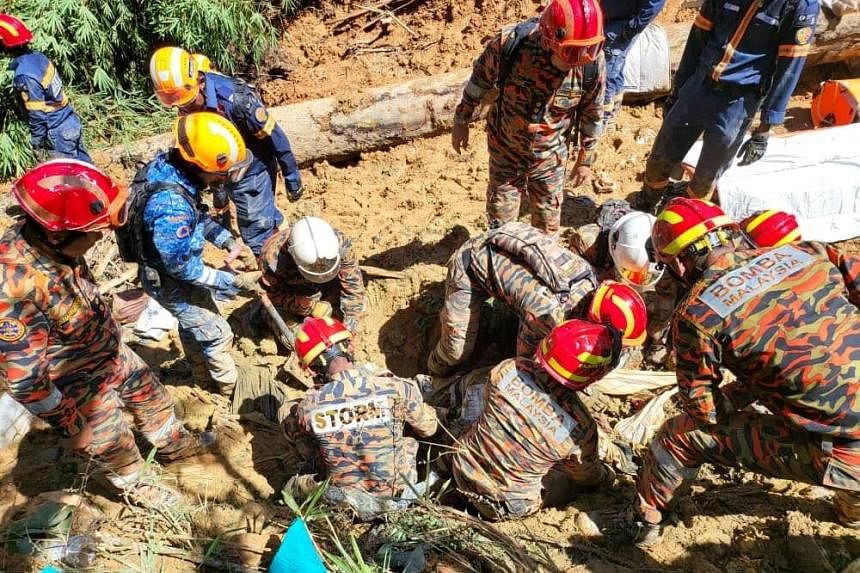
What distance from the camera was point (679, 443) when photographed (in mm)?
3154

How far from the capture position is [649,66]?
659 cm

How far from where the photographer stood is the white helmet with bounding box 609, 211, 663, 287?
4023 millimetres

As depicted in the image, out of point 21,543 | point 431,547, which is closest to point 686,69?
point 431,547

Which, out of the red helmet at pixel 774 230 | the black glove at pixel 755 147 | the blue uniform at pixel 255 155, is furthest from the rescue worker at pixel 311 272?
the black glove at pixel 755 147

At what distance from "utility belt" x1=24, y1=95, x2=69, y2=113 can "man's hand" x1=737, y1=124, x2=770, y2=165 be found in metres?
5.75

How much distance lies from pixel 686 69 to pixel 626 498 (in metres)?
3.45

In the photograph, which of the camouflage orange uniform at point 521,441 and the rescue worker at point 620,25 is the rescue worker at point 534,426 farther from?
the rescue worker at point 620,25

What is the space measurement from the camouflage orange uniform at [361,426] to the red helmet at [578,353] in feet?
2.69

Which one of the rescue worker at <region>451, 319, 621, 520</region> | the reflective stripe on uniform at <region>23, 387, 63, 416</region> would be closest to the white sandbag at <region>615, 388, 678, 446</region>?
the rescue worker at <region>451, 319, 621, 520</region>

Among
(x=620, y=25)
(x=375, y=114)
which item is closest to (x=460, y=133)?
(x=620, y=25)

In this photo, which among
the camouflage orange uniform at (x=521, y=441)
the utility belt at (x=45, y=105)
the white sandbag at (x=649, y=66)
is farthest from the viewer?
the white sandbag at (x=649, y=66)

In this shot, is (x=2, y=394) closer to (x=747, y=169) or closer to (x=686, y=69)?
(x=686, y=69)

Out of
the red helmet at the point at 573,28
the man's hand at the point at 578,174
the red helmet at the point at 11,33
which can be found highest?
the red helmet at the point at 573,28

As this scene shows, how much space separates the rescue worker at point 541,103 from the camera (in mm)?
3916
